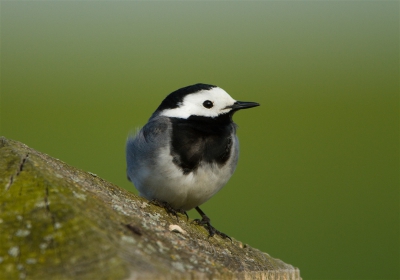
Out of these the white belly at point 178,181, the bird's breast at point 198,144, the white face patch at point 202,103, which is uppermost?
the white face patch at point 202,103

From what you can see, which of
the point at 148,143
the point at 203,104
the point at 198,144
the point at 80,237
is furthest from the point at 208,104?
the point at 80,237

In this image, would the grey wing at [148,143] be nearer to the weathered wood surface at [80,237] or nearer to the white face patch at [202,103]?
the white face patch at [202,103]

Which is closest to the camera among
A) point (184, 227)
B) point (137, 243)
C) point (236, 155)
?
point (137, 243)

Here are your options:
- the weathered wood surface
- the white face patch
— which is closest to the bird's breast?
the white face patch

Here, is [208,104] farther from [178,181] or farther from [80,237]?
[80,237]

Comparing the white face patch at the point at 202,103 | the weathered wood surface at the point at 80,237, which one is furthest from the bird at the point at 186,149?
the weathered wood surface at the point at 80,237

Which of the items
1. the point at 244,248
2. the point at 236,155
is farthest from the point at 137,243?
the point at 236,155

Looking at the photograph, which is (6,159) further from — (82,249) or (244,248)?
(244,248)
